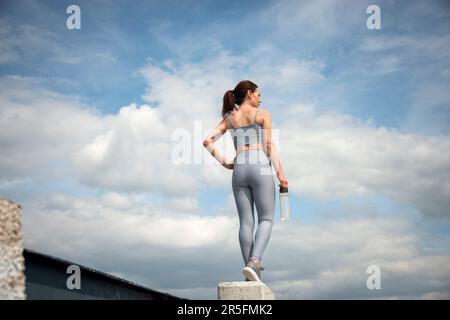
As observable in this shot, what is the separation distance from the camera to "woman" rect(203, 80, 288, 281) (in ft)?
23.2

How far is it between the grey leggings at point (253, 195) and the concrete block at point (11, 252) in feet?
10.8

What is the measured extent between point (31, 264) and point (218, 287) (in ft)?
8.32

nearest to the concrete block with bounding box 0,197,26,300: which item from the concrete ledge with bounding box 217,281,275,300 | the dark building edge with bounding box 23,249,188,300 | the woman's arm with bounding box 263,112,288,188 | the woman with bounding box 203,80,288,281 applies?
the dark building edge with bounding box 23,249,188,300

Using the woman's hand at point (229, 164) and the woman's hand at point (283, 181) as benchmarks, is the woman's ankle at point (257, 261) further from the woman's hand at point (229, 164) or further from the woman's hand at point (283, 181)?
the woman's hand at point (229, 164)

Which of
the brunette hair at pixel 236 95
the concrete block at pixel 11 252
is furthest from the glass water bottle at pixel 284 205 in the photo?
the concrete block at pixel 11 252

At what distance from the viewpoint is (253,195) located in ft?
23.7

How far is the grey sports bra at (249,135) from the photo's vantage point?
728cm

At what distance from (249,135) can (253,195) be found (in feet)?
3.01

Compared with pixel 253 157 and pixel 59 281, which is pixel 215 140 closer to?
pixel 253 157

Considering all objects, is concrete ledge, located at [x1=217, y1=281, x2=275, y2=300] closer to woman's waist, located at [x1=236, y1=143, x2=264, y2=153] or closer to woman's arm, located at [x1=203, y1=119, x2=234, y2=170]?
woman's arm, located at [x1=203, y1=119, x2=234, y2=170]

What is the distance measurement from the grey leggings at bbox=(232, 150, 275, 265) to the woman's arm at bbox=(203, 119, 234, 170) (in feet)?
0.78

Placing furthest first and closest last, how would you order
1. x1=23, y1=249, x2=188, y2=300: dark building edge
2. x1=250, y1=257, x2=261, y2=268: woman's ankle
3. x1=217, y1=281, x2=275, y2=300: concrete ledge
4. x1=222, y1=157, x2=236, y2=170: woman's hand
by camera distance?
x1=222, y1=157, x2=236, y2=170: woman's hand → x1=250, y1=257, x2=261, y2=268: woman's ankle → x1=217, y1=281, x2=275, y2=300: concrete ledge → x1=23, y1=249, x2=188, y2=300: dark building edge
